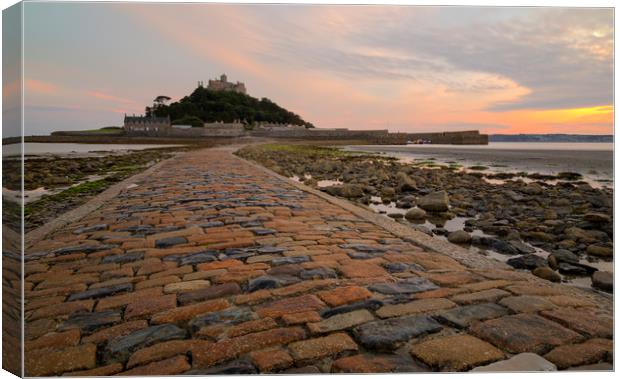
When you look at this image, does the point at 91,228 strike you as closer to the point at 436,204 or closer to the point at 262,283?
the point at 262,283

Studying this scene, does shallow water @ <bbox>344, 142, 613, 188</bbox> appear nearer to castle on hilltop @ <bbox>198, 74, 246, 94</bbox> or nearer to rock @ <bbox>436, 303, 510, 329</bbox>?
rock @ <bbox>436, 303, 510, 329</bbox>

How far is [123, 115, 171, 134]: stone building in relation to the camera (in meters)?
65.9

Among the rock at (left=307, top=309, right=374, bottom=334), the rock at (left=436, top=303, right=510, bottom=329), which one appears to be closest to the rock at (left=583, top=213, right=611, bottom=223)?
the rock at (left=436, top=303, right=510, bottom=329)

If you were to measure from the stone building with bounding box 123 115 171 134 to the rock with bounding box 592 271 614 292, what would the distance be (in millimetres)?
69107

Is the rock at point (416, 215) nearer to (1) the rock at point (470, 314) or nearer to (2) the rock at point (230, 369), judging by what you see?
(1) the rock at point (470, 314)

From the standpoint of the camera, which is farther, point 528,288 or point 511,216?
point 511,216

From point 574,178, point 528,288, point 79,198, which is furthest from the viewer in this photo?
point 574,178

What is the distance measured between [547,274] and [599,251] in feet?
4.58

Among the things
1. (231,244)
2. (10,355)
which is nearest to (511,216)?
(231,244)

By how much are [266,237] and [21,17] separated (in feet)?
7.98

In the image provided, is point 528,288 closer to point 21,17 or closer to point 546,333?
point 546,333

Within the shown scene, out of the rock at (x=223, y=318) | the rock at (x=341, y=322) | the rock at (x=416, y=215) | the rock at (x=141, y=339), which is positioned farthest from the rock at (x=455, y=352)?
the rock at (x=416, y=215)

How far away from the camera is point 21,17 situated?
1992 millimetres

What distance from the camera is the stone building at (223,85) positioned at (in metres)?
86.1
